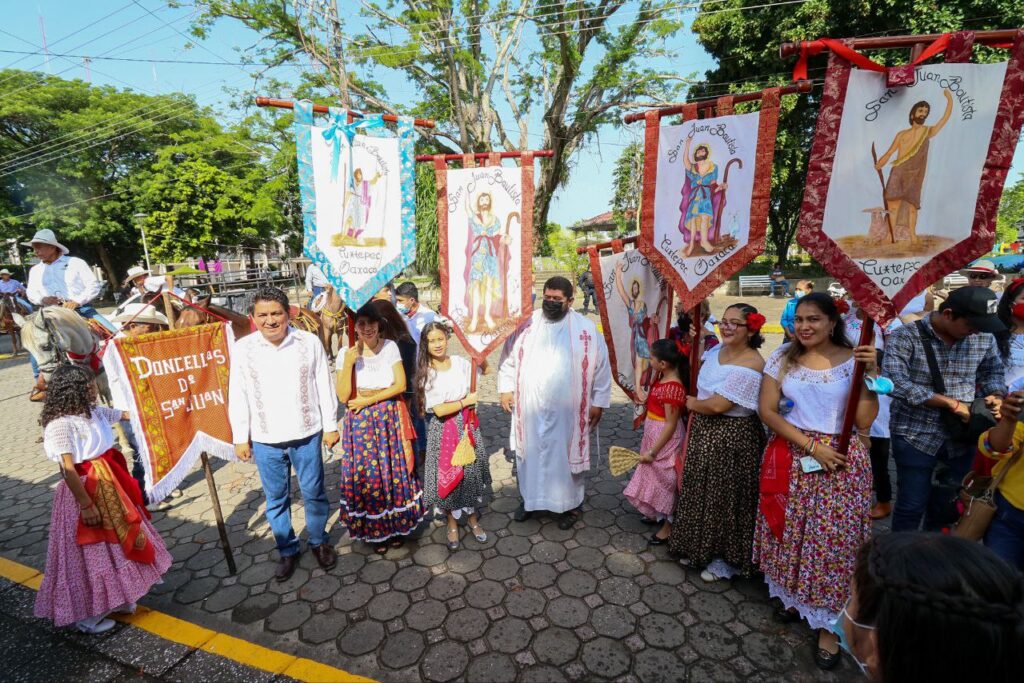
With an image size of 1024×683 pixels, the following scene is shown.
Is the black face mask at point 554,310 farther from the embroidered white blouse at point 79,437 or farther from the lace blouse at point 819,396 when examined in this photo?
the embroidered white blouse at point 79,437

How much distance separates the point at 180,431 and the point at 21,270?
98.9 ft

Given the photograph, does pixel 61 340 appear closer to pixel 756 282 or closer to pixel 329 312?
pixel 329 312

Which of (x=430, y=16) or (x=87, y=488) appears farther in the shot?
(x=430, y=16)

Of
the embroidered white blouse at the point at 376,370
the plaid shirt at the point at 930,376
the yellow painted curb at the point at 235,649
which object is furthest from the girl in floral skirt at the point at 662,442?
the yellow painted curb at the point at 235,649

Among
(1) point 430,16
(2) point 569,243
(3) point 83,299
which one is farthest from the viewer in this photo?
(2) point 569,243

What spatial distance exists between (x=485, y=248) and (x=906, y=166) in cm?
241

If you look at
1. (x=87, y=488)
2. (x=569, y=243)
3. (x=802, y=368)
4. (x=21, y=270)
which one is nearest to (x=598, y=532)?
(x=802, y=368)

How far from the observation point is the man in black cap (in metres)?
2.80

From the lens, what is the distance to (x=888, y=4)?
1176cm

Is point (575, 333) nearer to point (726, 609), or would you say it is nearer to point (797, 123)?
point (726, 609)

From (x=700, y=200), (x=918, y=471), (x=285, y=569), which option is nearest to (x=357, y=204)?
(x=700, y=200)

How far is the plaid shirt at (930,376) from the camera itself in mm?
2816

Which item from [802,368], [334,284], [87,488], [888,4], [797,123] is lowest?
[87,488]

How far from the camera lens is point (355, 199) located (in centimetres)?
314
